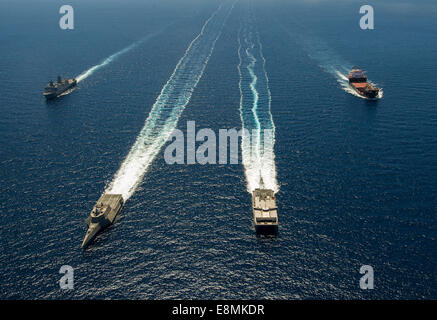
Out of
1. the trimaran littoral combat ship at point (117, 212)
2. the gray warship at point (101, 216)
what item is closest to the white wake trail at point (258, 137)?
the trimaran littoral combat ship at point (117, 212)

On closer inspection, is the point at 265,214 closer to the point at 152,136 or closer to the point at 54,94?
the point at 152,136

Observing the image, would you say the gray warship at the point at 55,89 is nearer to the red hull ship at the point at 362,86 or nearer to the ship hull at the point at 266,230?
the ship hull at the point at 266,230

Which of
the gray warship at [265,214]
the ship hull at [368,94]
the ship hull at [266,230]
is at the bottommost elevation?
the ship hull at [266,230]

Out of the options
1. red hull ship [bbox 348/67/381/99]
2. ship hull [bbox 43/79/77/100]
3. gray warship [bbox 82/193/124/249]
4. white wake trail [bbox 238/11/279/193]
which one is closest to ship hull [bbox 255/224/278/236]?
white wake trail [bbox 238/11/279/193]

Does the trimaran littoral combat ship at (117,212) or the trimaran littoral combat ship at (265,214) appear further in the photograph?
the trimaran littoral combat ship at (265,214)

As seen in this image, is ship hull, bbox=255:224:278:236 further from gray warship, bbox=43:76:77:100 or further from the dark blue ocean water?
gray warship, bbox=43:76:77:100
